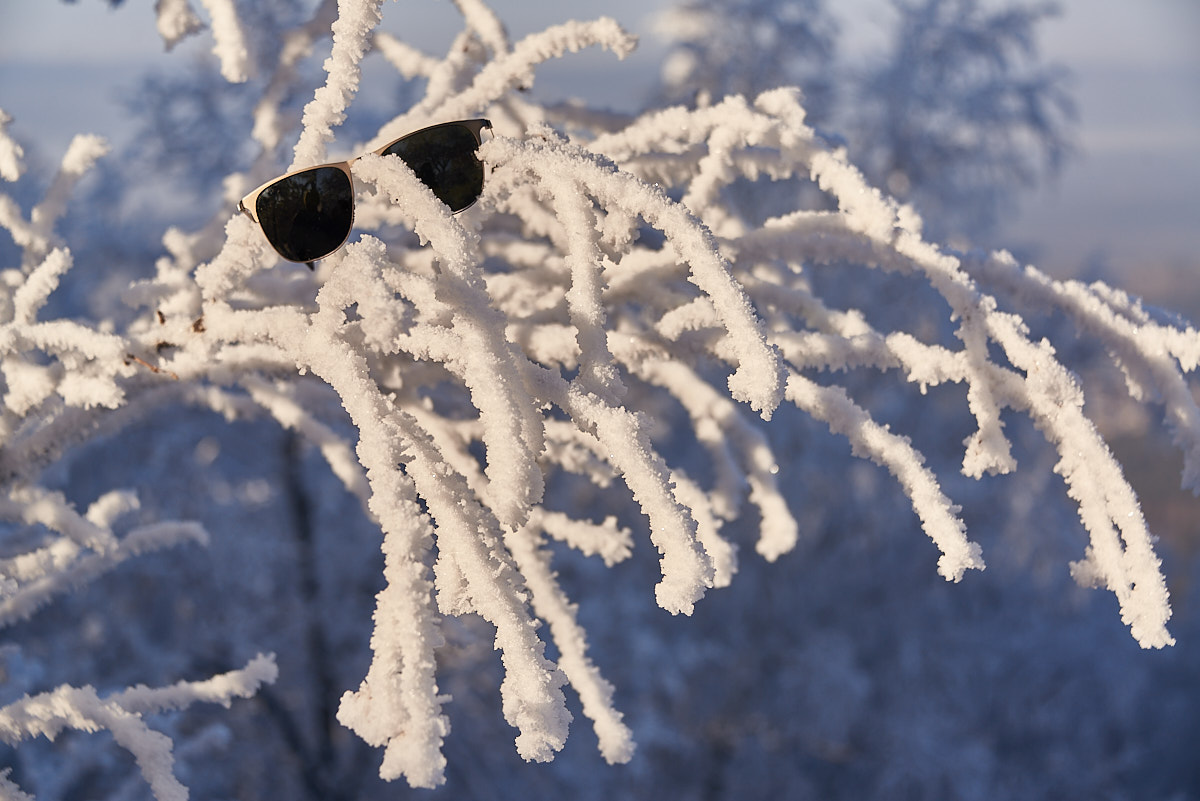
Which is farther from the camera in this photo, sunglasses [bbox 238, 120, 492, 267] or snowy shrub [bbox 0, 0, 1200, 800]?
sunglasses [bbox 238, 120, 492, 267]

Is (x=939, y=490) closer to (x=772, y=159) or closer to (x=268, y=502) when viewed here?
(x=772, y=159)

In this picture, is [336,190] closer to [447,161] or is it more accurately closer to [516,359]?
[447,161]

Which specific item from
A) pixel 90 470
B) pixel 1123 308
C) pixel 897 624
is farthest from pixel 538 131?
pixel 897 624

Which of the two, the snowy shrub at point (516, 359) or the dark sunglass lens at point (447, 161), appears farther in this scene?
the dark sunglass lens at point (447, 161)

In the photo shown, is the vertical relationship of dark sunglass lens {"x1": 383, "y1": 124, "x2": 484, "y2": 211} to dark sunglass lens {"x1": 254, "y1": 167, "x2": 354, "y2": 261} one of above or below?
above

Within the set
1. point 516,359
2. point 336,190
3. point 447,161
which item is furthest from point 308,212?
point 516,359

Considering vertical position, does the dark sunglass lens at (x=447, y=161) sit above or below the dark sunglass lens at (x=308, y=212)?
above
